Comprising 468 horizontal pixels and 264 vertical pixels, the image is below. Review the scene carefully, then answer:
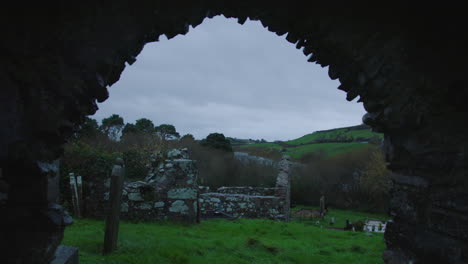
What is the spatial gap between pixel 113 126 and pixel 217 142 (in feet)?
30.6

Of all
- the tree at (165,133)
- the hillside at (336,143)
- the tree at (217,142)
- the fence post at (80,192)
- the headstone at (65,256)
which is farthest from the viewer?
the hillside at (336,143)

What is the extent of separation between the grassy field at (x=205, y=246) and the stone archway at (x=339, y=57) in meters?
1.83

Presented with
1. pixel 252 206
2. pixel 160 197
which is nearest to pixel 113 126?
pixel 252 206

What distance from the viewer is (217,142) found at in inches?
982

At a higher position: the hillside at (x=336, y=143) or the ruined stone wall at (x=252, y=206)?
the hillside at (x=336, y=143)

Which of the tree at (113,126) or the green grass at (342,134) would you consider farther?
the green grass at (342,134)

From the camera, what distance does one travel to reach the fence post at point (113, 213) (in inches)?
181

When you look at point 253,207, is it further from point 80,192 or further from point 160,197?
point 80,192

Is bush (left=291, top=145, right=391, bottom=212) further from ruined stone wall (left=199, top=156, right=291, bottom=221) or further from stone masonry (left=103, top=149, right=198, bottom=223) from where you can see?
stone masonry (left=103, top=149, right=198, bottom=223)

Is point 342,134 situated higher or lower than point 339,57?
higher

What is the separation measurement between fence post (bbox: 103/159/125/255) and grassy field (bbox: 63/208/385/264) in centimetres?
17

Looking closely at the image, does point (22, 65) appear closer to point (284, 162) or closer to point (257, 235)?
point (257, 235)

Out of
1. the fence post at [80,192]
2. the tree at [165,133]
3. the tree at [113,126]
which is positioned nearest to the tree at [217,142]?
the tree at [165,133]

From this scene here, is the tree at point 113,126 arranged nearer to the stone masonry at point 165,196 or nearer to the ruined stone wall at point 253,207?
Answer: the ruined stone wall at point 253,207
